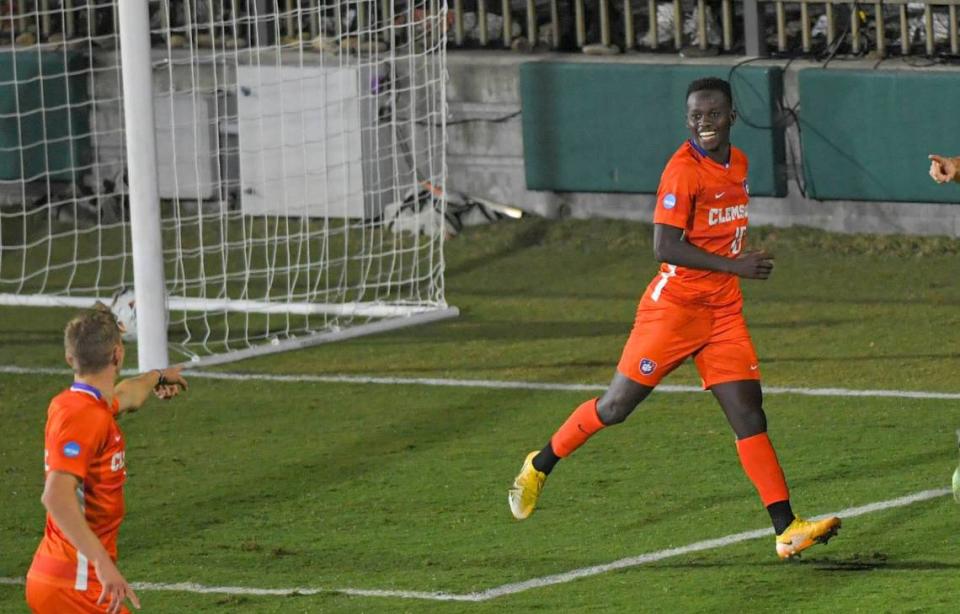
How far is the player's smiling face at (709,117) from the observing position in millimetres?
7266

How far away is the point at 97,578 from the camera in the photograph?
17.1ft

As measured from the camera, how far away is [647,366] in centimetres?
750

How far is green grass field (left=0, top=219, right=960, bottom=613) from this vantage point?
23.3ft

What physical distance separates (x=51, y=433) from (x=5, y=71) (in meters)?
12.7

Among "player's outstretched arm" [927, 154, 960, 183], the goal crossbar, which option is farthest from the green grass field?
"player's outstretched arm" [927, 154, 960, 183]

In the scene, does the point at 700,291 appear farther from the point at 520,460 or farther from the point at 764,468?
the point at 520,460

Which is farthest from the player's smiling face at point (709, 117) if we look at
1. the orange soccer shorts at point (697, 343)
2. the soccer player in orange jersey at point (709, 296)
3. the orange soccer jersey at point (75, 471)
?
the orange soccer jersey at point (75, 471)

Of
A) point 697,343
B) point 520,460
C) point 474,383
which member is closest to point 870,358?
point 474,383

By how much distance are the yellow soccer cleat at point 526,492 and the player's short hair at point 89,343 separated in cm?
288

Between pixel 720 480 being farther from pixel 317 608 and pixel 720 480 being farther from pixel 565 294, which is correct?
pixel 565 294

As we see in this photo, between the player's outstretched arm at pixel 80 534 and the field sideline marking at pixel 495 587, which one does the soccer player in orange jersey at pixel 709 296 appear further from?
the player's outstretched arm at pixel 80 534

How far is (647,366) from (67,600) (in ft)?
9.58

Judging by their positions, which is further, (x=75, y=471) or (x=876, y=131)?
(x=876, y=131)

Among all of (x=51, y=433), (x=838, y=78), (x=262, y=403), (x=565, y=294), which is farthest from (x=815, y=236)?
(x=51, y=433)
